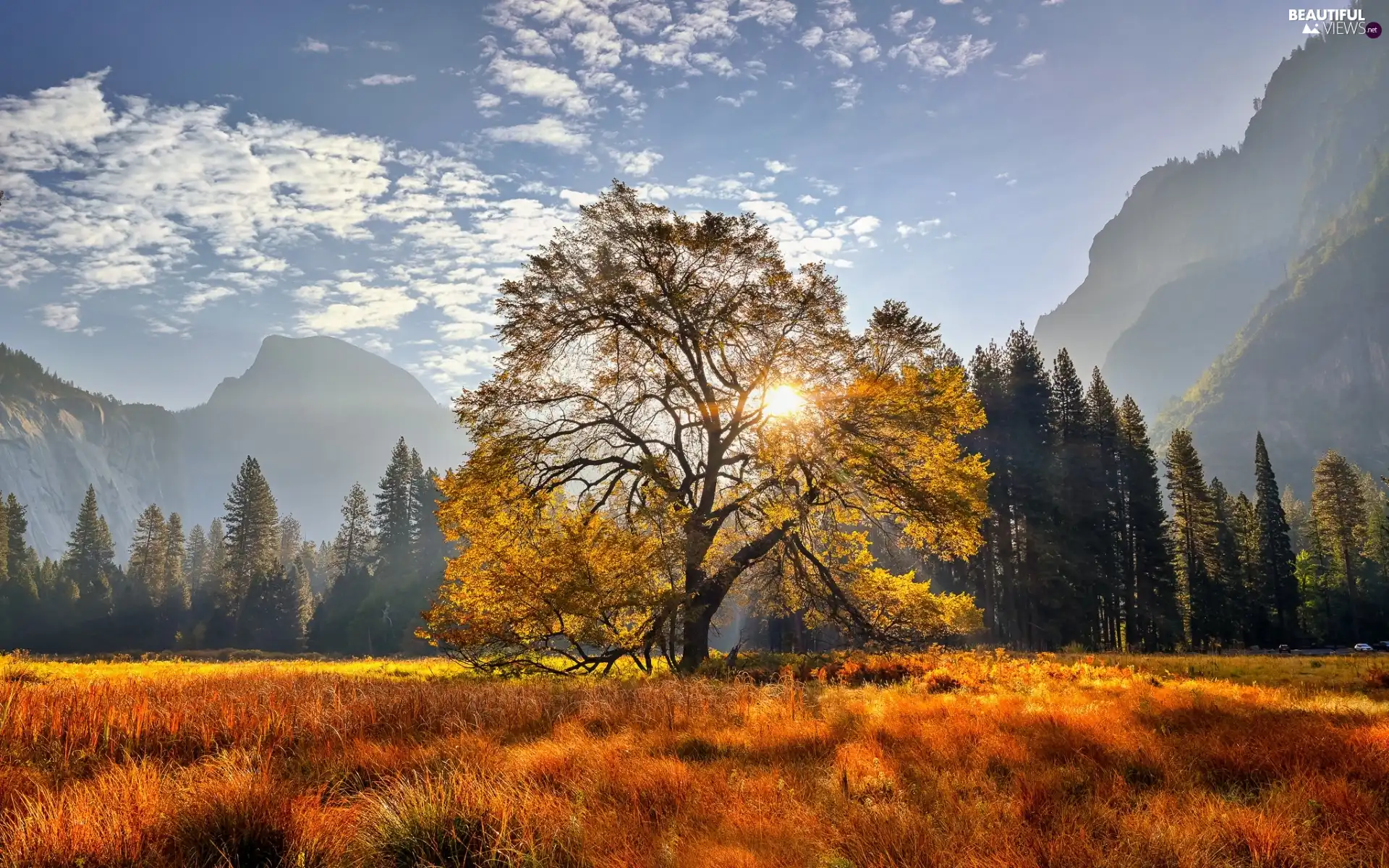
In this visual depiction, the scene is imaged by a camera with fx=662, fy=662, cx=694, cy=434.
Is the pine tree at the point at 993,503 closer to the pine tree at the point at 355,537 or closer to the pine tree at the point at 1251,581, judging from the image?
the pine tree at the point at 1251,581

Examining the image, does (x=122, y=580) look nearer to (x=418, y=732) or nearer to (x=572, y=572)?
(x=572, y=572)

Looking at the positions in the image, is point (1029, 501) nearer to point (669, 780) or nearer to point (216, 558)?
point (669, 780)

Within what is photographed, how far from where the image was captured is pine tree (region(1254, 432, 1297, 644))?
5509 cm

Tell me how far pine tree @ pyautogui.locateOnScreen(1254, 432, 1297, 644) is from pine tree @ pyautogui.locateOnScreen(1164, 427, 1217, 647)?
765 cm

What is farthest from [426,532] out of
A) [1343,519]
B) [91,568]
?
[1343,519]

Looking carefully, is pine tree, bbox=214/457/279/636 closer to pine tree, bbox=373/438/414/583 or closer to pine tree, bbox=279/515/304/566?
pine tree, bbox=373/438/414/583

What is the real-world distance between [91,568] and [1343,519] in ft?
448

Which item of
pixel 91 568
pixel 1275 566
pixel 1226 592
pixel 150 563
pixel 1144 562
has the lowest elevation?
pixel 1226 592

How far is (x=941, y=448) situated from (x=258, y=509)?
7801cm

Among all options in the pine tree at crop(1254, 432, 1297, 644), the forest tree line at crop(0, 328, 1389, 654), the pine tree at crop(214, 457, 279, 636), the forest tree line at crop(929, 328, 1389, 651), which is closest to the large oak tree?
the forest tree line at crop(0, 328, 1389, 654)

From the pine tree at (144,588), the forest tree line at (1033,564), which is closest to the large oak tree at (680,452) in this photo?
the forest tree line at (1033,564)

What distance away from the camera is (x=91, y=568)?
84938mm

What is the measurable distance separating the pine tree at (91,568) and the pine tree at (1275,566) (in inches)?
4505

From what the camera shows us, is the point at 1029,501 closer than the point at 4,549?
Yes
